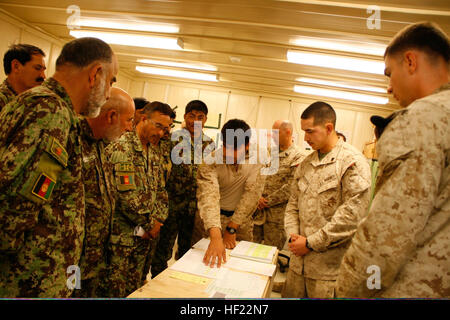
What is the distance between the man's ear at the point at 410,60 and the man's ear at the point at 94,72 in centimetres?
124

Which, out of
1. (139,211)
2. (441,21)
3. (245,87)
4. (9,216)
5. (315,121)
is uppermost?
(245,87)

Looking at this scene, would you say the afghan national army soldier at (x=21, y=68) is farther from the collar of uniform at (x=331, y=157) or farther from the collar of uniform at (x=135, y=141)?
the collar of uniform at (x=331, y=157)

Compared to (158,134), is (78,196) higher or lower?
lower

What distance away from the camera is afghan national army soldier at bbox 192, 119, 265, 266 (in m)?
2.00

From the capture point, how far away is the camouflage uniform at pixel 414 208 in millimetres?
799

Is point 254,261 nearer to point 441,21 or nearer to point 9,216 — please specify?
point 9,216

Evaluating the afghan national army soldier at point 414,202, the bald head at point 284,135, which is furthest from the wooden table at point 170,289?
the bald head at point 284,135

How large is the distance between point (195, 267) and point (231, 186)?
94cm

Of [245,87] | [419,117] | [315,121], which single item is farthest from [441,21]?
[245,87]

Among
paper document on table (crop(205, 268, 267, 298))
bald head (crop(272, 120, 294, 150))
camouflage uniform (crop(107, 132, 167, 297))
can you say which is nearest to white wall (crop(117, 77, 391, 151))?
bald head (crop(272, 120, 294, 150))

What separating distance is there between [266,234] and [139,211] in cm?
208

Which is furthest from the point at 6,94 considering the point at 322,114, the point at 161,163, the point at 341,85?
the point at 341,85

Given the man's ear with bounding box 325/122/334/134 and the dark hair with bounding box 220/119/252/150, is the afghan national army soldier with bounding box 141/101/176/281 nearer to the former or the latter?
the dark hair with bounding box 220/119/252/150

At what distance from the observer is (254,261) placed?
1659mm
